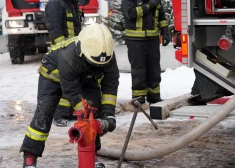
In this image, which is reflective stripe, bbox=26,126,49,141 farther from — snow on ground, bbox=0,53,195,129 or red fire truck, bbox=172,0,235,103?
snow on ground, bbox=0,53,195,129

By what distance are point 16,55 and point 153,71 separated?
5.82 metres

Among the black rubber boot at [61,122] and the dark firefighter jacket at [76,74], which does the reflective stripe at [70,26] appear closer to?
the black rubber boot at [61,122]

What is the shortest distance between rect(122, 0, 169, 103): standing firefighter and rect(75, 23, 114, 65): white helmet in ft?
9.98

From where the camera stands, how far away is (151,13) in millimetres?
7523

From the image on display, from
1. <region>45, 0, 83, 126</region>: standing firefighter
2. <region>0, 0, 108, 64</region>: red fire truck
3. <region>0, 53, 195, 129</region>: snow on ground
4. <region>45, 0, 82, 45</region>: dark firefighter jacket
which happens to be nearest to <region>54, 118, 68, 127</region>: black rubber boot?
<region>45, 0, 83, 126</region>: standing firefighter

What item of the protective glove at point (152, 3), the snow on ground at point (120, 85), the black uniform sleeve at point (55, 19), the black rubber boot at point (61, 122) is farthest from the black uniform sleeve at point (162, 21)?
the black rubber boot at point (61, 122)

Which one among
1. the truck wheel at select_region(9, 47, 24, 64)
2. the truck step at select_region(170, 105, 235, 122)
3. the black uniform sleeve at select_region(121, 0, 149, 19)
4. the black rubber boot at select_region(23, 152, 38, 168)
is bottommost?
the truck wheel at select_region(9, 47, 24, 64)

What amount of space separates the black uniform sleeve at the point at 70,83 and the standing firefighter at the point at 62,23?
236 cm

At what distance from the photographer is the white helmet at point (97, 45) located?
168 inches

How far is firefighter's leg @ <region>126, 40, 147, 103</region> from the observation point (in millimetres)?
7422

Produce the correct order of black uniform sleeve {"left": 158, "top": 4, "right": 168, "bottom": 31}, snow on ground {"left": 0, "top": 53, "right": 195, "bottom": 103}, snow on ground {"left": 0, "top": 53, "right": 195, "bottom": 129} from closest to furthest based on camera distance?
black uniform sleeve {"left": 158, "top": 4, "right": 168, "bottom": 31}
snow on ground {"left": 0, "top": 53, "right": 195, "bottom": 129}
snow on ground {"left": 0, "top": 53, "right": 195, "bottom": 103}

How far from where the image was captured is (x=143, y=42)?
7434 mm

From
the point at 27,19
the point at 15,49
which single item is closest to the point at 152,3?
the point at 27,19

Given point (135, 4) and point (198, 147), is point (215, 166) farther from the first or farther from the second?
point (135, 4)
